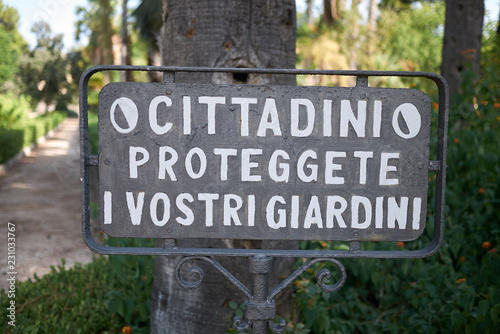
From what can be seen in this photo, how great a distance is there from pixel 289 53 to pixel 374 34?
19069mm

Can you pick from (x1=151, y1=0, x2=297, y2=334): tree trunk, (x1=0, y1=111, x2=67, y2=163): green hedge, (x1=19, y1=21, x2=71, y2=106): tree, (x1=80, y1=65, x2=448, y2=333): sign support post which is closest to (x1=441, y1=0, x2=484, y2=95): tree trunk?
(x1=151, y1=0, x2=297, y2=334): tree trunk

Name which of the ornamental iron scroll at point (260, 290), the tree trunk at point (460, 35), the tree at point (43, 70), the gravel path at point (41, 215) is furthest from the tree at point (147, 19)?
the ornamental iron scroll at point (260, 290)

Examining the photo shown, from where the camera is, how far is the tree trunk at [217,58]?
2014 mm

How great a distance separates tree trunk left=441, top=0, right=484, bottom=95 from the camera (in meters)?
5.18

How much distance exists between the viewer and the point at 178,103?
1382 millimetres

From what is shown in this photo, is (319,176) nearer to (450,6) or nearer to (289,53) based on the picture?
(289,53)

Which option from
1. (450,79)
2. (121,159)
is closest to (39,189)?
(450,79)

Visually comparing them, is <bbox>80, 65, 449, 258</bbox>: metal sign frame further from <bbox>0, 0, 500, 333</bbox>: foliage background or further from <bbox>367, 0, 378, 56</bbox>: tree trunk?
<bbox>367, 0, 378, 56</bbox>: tree trunk

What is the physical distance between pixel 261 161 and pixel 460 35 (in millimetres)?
4875

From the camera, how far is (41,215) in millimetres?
7414

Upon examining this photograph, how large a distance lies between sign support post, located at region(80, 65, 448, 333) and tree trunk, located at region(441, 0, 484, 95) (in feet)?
14.1

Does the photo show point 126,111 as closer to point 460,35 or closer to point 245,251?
point 245,251

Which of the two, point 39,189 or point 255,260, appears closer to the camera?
point 255,260

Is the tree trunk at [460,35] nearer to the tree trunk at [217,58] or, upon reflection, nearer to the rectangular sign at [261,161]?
the tree trunk at [217,58]
